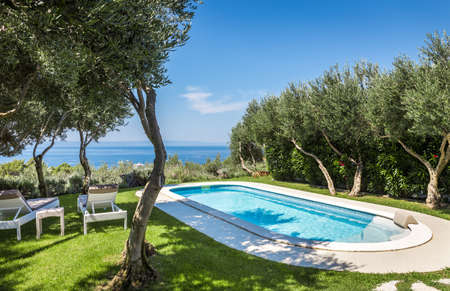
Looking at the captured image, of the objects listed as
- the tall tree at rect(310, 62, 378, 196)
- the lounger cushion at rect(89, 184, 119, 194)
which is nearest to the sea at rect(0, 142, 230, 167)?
the lounger cushion at rect(89, 184, 119, 194)

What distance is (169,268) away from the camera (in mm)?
4023

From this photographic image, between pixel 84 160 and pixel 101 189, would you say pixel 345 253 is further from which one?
pixel 84 160

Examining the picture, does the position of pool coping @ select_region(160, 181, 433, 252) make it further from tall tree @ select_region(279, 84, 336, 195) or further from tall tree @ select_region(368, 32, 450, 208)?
tall tree @ select_region(279, 84, 336, 195)

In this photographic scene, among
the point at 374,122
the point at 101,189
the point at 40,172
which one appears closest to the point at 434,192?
the point at 374,122

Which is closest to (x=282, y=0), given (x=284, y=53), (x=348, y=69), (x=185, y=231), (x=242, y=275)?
(x=284, y=53)

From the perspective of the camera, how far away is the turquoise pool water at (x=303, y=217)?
7074 mm

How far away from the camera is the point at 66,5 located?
244 centimetres

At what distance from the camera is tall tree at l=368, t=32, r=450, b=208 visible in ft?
22.7

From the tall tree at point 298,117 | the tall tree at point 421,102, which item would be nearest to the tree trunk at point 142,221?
the tall tree at point 421,102

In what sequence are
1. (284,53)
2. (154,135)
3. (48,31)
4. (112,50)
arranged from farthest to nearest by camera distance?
1. (284,53)
2. (154,135)
3. (112,50)
4. (48,31)

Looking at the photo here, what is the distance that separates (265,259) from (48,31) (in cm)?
479

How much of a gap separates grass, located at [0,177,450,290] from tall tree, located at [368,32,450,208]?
4893mm

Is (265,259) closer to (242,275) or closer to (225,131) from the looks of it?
(242,275)

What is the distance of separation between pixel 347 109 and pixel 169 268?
9.12 metres
